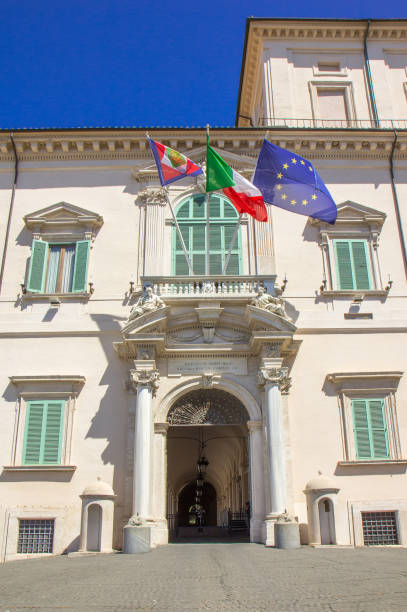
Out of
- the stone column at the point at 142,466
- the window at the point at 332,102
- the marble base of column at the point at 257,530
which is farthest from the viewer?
the window at the point at 332,102

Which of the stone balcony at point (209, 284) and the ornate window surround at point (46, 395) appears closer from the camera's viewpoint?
the ornate window surround at point (46, 395)

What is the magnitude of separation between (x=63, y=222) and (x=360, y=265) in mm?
8886

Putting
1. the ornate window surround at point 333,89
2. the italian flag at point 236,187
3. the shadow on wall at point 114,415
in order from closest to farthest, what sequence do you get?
the shadow on wall at point 114,415 < the italian flag at point 236,187 < the ornate window surround at point 333,89

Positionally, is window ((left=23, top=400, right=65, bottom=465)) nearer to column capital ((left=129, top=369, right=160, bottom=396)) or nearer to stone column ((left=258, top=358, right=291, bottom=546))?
column capital ((left=129, top=369, right=160, bottom=396))

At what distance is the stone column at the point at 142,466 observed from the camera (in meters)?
12.3

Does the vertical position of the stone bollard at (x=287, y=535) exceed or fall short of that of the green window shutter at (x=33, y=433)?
it falls short

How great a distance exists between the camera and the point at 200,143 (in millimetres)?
18188

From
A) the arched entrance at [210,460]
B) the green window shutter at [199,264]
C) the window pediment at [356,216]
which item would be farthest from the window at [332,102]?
the arched entrance at [210,460]

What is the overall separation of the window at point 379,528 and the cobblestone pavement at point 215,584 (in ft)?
11.9

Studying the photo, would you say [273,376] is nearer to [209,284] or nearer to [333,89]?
[209,284]

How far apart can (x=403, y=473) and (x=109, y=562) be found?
7943 millimetres

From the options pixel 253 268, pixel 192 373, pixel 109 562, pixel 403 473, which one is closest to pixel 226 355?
pixel 192 373

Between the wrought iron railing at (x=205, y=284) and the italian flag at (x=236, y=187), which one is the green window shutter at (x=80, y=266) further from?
the italian flag at (x=236, y=187)

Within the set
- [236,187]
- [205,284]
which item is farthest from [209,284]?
[236,187]
